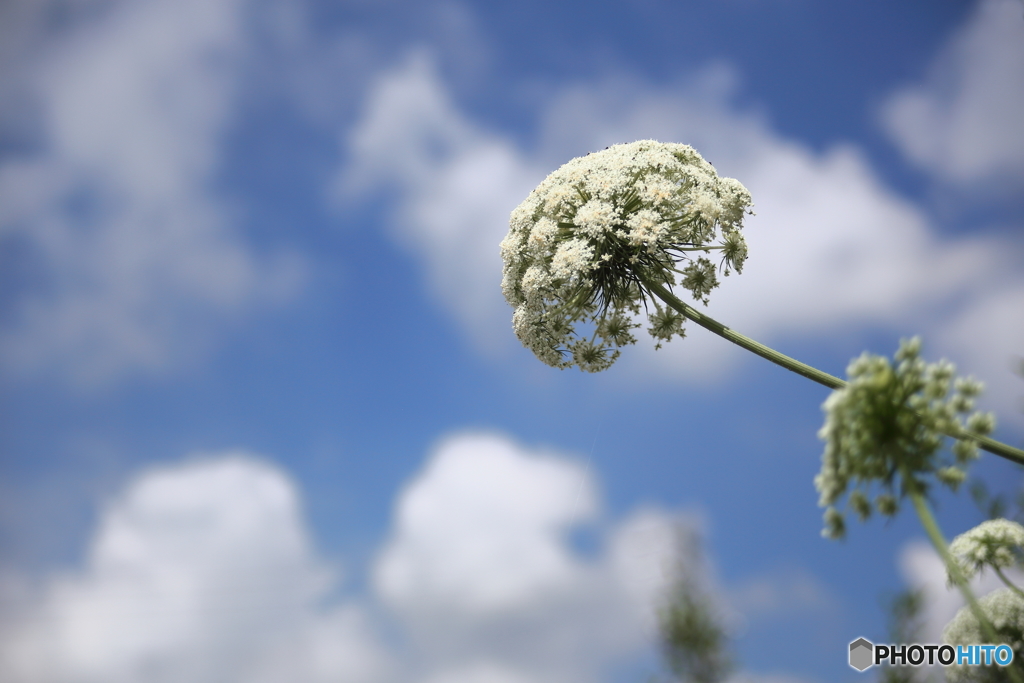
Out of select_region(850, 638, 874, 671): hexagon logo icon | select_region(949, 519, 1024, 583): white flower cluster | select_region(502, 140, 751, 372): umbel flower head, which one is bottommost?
select_region(850, 638, 874, 671): hexagon logo icon

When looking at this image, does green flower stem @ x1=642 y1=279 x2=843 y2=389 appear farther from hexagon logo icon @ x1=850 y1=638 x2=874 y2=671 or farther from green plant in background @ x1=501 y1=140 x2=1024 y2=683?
hexagon logo icon @ x1=850 y1=638 x2=874 y2=671

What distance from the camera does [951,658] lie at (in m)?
8.96

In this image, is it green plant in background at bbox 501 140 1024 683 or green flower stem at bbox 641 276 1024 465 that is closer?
green flower stem at bbox 641 276 1024 465

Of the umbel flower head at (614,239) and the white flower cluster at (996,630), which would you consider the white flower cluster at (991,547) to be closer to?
the white flower cluster at (996,630)

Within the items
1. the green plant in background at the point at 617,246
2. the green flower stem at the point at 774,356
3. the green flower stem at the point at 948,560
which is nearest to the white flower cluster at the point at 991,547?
the green plant in background at the point at 617,246

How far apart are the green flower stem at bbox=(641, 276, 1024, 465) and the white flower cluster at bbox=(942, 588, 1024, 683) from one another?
13.0ft

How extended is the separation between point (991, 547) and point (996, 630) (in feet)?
4.51

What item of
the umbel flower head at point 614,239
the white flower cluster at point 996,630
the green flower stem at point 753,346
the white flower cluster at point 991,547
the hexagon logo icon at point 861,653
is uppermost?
the umbel flower head at point 614,239

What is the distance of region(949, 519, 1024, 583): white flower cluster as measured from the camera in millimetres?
8039

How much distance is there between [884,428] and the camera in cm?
565

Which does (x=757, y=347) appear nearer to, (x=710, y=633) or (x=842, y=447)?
(x=842, y=447)

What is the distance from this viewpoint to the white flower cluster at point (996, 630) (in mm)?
8695

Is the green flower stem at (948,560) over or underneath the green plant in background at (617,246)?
underneath

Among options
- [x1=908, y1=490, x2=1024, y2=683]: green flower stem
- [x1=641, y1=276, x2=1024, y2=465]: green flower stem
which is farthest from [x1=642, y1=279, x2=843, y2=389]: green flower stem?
[x1=908, y1=490, x2=1024, y2=683]: green flower stem
